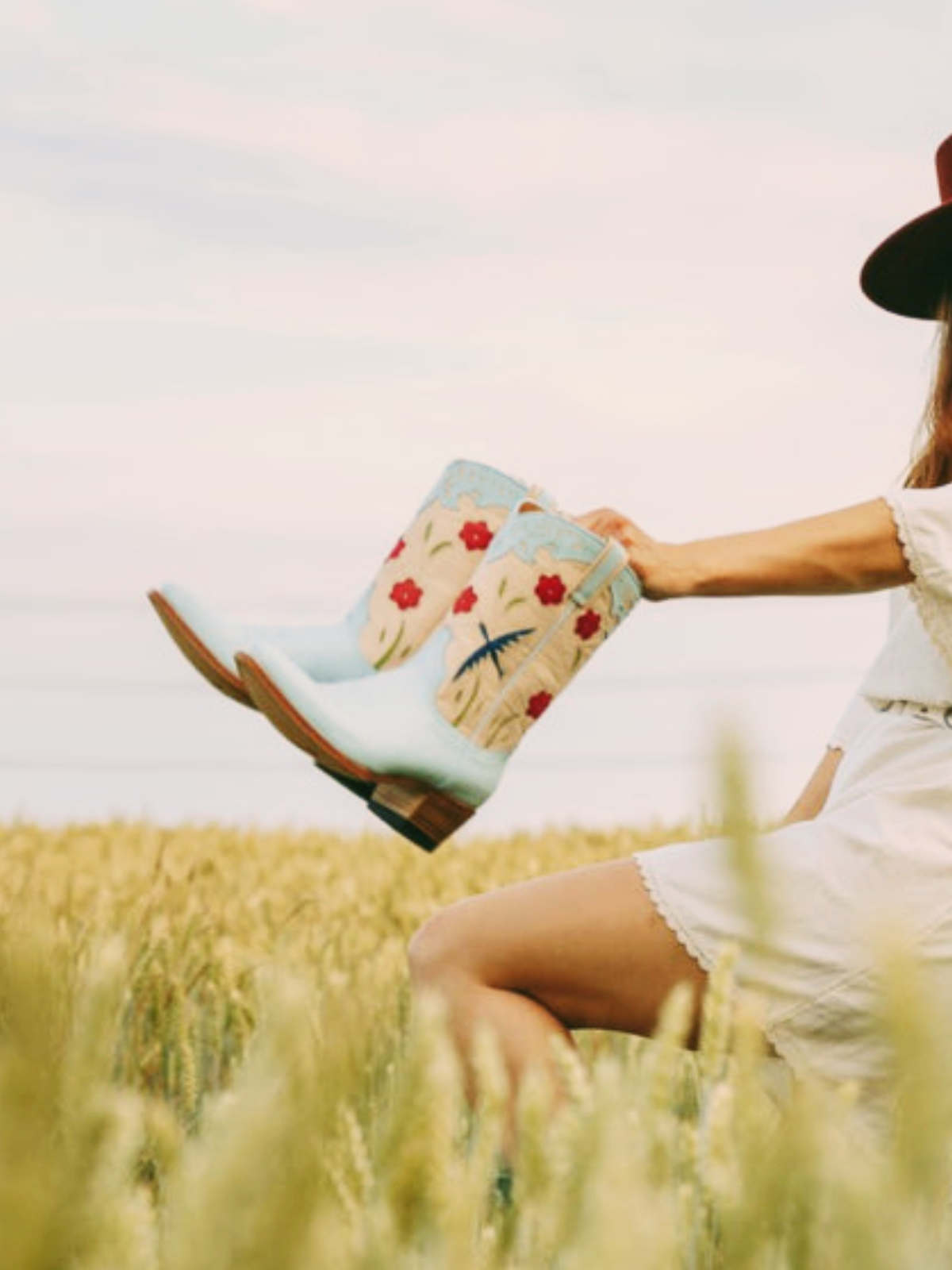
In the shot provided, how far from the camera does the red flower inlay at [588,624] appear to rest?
92.8 inches

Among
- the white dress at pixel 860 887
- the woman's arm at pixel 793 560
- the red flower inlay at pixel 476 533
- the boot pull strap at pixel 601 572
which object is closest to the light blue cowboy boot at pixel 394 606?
the red flower inlay at pixel 476 533

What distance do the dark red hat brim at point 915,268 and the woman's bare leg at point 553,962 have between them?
867mm

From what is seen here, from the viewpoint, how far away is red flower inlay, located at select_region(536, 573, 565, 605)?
7.66ft

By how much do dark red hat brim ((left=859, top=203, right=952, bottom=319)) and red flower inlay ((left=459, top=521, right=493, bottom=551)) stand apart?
59 cm

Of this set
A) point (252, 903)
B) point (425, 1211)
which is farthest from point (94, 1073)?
point (252, 903)

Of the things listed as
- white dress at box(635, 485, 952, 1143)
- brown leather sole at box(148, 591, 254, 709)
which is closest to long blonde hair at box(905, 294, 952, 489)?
white dress at box(635, 485, 952, 1143)

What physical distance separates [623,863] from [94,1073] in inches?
56.7

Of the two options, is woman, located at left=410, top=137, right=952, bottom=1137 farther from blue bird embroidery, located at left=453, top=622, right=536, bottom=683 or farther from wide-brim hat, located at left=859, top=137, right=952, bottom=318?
wide-brim hat, located at left=859, top=137, right=952, bottom=318

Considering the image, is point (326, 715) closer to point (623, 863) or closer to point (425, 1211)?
point (623, 863)

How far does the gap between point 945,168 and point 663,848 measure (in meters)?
0.99

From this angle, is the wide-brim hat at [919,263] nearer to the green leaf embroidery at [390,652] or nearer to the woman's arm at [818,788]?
the woman's arm at [818,788]

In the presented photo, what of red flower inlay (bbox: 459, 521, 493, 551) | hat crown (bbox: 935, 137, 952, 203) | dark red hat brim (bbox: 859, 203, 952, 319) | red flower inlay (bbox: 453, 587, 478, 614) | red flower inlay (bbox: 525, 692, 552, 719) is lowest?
red flower inlay (bbox: 525, 692, 552, 719)

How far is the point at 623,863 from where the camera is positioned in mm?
2281

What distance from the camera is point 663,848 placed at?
225 cm
